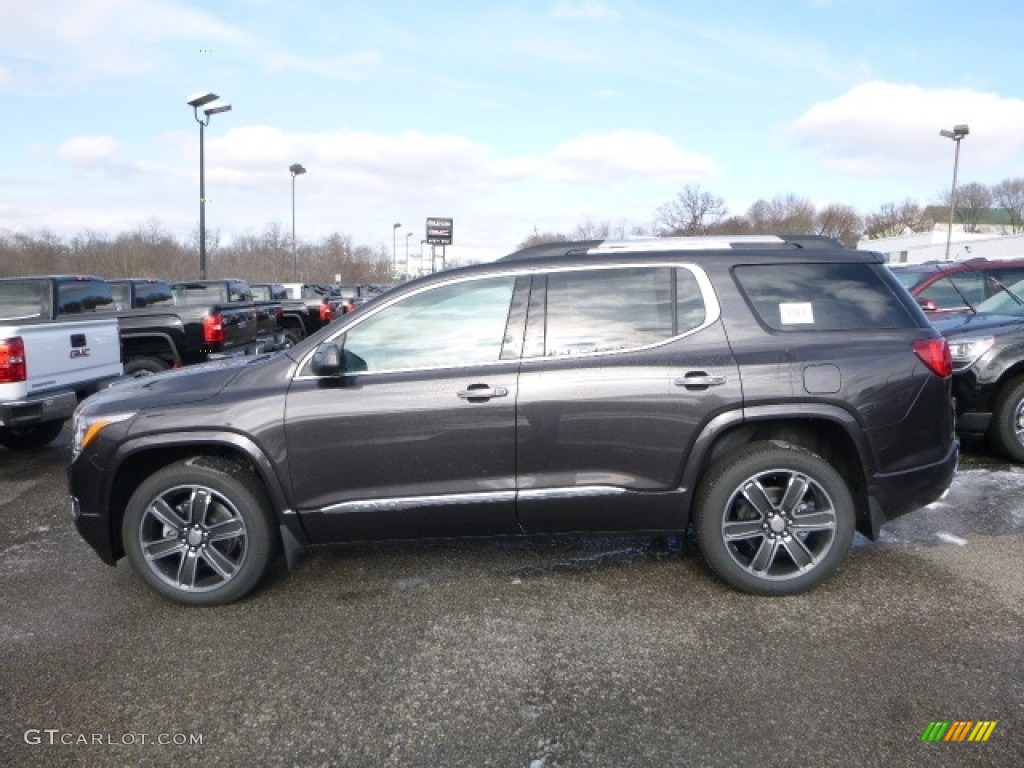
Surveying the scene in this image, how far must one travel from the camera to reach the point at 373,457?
3.60 meters

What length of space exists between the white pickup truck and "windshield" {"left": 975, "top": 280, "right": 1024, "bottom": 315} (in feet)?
28.6

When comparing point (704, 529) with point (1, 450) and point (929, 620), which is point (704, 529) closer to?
point (929, 620)

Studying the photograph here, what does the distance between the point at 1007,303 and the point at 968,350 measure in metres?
1.60

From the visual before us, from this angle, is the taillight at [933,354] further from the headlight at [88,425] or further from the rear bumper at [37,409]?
the rear bumper at [37,409]

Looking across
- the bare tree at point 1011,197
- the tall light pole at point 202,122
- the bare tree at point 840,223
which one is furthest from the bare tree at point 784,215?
the tall light pole at point 202,122

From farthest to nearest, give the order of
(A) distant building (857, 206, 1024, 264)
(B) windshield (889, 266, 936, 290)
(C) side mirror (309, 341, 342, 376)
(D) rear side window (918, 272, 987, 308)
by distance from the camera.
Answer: (A) distant building (857, 206, 1024, 264) < (B) windshield (889, 266, 936, 290) < (D) rear side window (918, 272, 987, 308) < (C) side mirror (309, 341, 342, 376)

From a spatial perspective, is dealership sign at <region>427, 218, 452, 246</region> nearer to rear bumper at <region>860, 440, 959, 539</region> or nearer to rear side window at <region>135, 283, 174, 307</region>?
rear side window at <region>135, 283, 174, 307</region>

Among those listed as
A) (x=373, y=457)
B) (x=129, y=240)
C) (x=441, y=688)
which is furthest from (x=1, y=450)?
(x=129, y=240)

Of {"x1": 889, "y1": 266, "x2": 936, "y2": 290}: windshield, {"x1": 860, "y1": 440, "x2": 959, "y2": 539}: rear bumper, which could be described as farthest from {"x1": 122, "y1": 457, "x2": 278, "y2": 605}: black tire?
{"x1": 889, "y1": 266, "x2": 936, "y2": 290}: windshield

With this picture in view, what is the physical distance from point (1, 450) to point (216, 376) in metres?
5.41

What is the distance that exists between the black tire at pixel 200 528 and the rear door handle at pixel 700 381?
217cm

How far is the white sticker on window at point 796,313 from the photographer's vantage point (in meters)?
3.76
